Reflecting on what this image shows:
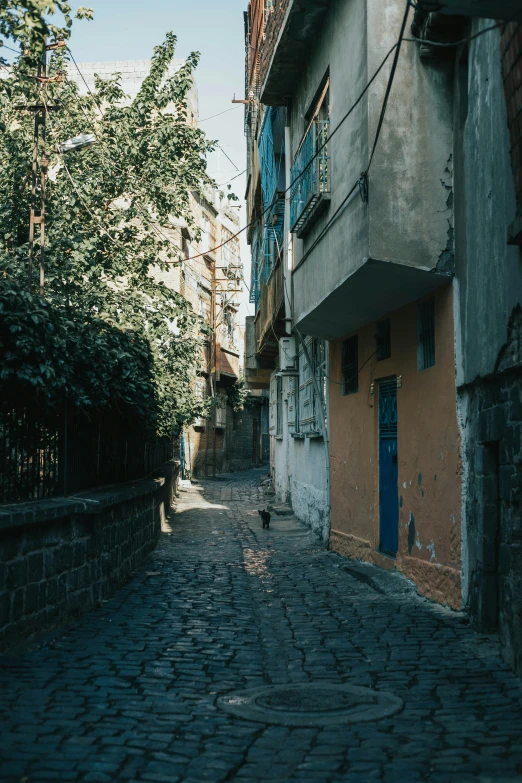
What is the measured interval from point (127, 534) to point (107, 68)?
2191 centimetres

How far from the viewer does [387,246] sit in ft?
27.4

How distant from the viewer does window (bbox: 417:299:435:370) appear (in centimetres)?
909

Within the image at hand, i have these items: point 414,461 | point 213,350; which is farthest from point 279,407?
point 414,461

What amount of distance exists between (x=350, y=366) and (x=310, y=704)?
25.0 ft

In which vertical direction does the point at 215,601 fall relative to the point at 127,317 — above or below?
below

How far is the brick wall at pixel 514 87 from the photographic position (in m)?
5.74

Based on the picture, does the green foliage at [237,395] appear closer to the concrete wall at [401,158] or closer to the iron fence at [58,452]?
the iron fence at [58,452]

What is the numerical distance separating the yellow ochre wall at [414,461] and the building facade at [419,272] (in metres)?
0.03

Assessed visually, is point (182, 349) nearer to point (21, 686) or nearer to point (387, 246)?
point (387, 246)

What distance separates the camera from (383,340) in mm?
10844

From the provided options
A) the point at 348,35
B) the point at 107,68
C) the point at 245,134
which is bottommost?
the point at 348,35

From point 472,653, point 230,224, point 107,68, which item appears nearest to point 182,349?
point 472,653

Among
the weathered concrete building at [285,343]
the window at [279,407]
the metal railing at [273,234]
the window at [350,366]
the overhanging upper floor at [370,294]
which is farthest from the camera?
the window at [279,407]

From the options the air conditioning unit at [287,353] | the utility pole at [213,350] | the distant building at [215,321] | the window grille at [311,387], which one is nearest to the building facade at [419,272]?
the window grille at [311,387]
